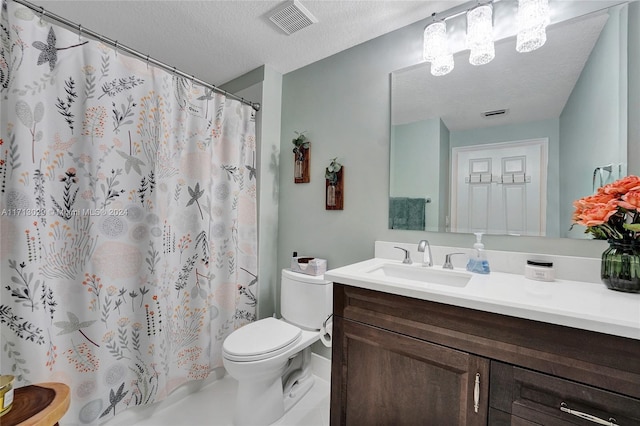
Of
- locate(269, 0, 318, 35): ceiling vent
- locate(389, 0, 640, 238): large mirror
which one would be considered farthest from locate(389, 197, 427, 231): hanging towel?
locate(269, 0, 318, 35): ceiling vent

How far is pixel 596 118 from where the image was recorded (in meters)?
1.15

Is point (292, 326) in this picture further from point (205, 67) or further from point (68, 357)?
point (205, 67)

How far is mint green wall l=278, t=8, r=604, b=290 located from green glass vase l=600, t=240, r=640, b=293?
0.51 metres

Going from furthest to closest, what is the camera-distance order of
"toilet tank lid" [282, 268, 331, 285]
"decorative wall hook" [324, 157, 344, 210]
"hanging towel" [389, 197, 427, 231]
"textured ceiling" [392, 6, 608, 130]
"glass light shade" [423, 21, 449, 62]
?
"decorative wall hook" [324, 157, 344, 210], "toilet tank lid" [282, 268, 331, 285], "hanging towel" [389, 197, 427, 231], "glass light shade" [423, 21, 449, 62], "textured ceiling" [392, 6, 608, 130]

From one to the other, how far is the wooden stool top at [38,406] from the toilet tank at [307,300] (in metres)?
1.07

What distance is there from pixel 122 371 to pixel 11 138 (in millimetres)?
1178

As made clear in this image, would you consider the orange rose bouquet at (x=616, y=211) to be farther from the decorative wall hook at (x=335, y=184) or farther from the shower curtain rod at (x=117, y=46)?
the shower curtain rod at (x=117, y=46)

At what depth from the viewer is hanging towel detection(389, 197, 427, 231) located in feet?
5.16

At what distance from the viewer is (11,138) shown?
1114 mm

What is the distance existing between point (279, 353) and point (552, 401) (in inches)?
43.7

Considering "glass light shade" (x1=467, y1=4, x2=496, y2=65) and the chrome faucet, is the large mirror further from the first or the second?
the chrome faucet

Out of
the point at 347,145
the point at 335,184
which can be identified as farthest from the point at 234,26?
the point at 335,184

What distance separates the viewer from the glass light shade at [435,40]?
145cm

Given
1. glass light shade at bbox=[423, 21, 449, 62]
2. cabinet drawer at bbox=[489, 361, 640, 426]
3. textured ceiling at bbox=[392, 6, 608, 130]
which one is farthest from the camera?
glass light shade at bbox=[423, 21, 449, 62]
